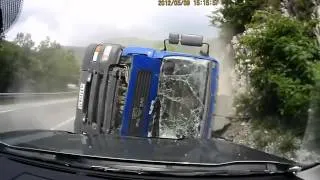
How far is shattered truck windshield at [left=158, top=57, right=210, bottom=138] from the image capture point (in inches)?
398

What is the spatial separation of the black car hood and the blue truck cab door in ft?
18.3

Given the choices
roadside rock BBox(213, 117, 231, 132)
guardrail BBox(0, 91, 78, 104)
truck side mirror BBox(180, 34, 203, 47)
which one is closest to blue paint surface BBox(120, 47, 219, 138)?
truck side mirror BBox(180, 34, 203, 47)

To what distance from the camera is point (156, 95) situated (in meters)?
10.1

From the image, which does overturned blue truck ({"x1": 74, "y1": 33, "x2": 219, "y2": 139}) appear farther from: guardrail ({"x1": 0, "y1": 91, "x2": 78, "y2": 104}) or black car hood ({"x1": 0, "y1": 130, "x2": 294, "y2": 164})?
guardrail ({"x1": 0, "y1": 91, "x2": 78, "y2": 104})

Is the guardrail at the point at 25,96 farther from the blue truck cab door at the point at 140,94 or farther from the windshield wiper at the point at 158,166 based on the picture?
the windshield wiper at the point at 158,166

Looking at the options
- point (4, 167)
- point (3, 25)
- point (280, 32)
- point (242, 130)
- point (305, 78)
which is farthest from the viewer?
point (242, 130)

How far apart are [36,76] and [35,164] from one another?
4505cm

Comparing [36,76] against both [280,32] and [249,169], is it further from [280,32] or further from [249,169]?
[249,169]

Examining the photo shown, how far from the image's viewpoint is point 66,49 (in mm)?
61094

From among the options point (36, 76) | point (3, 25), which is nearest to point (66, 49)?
point (36, 76)

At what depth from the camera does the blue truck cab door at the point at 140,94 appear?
32.4ft

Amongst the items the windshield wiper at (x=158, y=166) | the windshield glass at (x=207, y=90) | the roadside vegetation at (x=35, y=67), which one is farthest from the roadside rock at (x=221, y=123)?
the roadside vegetation at (x=35, y=67)

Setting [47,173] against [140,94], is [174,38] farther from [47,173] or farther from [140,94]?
[47,173]

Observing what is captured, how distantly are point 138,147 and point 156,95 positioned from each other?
Answer: 21.1 feet
